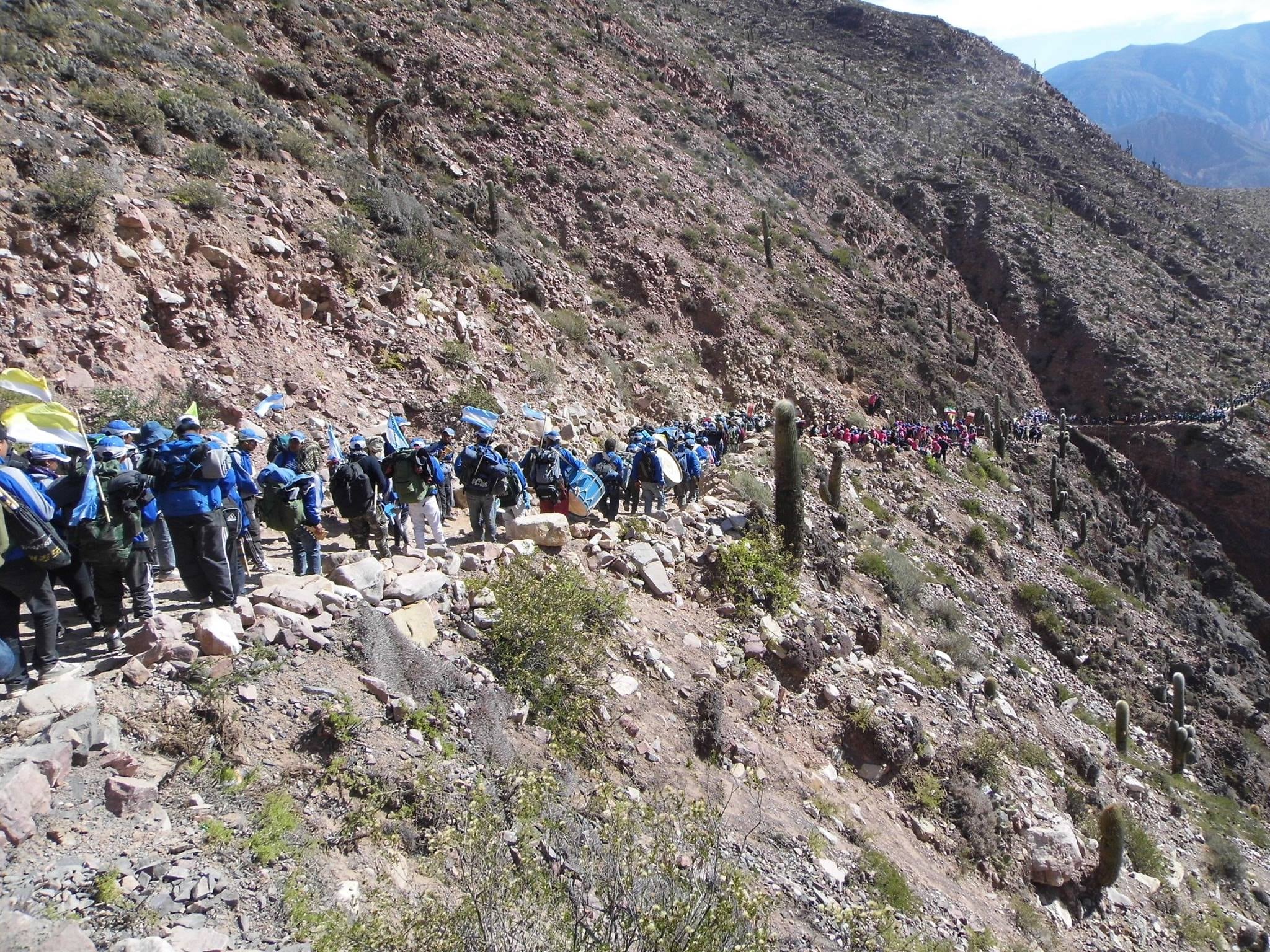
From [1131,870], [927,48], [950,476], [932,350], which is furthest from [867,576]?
[927,48]

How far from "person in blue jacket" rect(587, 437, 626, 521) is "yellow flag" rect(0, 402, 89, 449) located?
571cm

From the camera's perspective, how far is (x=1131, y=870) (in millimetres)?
9508

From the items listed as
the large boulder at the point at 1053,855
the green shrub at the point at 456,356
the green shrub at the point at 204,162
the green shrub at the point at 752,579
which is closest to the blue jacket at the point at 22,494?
the green shrub at the point at 752,579

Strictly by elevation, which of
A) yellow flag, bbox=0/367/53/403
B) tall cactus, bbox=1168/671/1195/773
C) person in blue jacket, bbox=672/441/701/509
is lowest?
tall cactus, bbox=1168/671/1195/773

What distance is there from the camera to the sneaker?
4.32m

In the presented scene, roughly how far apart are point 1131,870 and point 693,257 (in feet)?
62.2

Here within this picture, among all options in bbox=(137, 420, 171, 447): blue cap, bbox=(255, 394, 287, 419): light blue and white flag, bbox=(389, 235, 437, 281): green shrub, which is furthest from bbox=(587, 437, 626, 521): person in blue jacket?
bbox=(389, 235, 437, 281): green shrub

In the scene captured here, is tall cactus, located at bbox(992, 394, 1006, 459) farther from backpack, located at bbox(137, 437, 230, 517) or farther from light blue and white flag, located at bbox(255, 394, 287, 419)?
backpack, located at bbox(137, 437, 230, 517)

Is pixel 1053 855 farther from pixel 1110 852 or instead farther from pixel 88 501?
pixel 88 501

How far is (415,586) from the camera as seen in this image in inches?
241

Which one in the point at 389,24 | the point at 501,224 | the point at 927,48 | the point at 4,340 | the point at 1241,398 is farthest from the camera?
the point at 927,48

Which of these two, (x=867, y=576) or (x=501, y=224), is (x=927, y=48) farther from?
(x=867, y=576)

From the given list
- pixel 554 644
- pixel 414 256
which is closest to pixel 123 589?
pixel 554 644

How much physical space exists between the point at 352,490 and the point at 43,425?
2.89m
